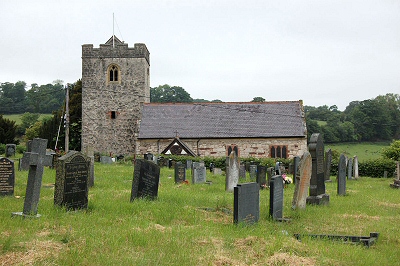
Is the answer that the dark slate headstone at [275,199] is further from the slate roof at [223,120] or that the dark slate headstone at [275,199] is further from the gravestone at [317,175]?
the slate roof at [223,120]

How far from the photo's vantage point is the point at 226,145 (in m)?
36.7

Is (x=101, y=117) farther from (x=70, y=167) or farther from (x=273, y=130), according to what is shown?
(x=70, y=167)

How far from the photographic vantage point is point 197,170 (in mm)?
18422

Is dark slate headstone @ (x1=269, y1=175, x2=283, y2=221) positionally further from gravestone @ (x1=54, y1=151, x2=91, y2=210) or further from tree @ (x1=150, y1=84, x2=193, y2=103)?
tree @ (x1=150, y1=84, x2=193, y2=103)

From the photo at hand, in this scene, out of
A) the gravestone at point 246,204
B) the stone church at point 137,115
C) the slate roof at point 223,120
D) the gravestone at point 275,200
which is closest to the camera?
the gravestone at point 246,204

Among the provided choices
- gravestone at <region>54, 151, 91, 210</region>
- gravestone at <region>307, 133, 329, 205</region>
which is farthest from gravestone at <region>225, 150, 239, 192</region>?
gravestone at <region>54, 151, 91, 210</region>

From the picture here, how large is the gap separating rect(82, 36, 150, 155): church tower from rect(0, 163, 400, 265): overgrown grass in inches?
1077

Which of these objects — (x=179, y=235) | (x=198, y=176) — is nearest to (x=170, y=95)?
(x=198, y=176)

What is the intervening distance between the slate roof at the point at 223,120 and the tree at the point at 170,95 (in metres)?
42.6

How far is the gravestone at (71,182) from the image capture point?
30.8 feet

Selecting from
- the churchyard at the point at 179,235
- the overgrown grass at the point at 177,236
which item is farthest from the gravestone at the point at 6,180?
the churchyard at the point at 179,235

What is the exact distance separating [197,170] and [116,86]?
22009mm

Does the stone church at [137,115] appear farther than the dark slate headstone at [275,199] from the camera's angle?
Yes

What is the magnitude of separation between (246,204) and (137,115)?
100 feet
